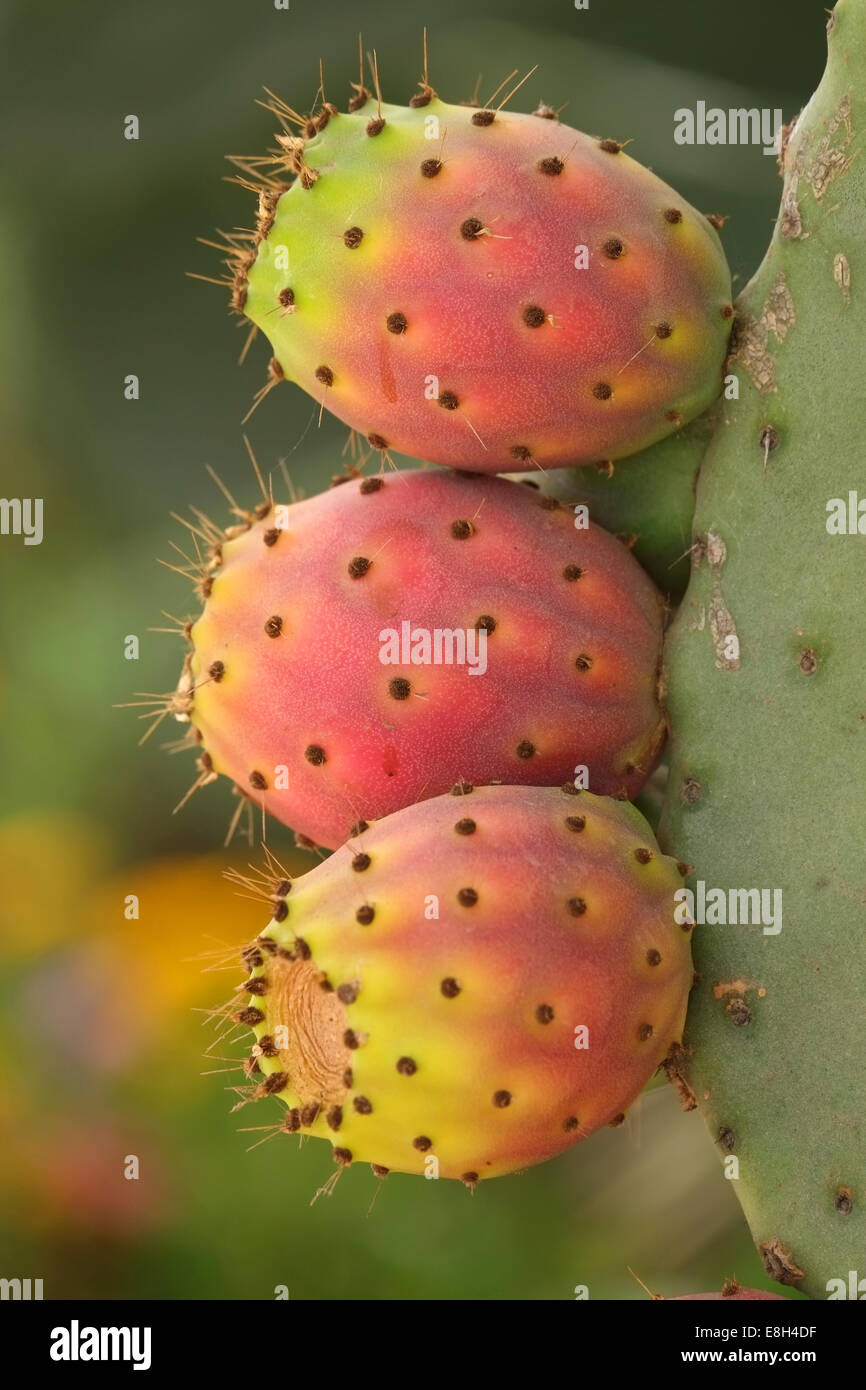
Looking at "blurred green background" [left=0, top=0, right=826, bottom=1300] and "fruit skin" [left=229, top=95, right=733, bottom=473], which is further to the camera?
"blurred green background" [left=0, top=0, right=826, bottom=1300]

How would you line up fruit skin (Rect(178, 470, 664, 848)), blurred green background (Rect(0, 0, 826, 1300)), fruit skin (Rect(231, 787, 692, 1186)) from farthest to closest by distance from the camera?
blurred green background (Rect(0, 0, 826, 1300)), fruit skin (Rect(178, 470, 664, 848)), fruit skin (Rect(231, 787, 692, 1186))

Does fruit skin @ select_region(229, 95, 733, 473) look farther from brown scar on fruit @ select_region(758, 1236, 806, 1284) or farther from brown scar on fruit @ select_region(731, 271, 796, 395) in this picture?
brown scar on fruit @ select_region(758, 1236, 806, 1284)

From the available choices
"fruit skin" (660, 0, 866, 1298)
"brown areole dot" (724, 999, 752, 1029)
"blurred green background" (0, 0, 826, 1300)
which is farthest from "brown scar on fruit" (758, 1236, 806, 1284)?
"blurred green background" (0, 0, 826, 1300)

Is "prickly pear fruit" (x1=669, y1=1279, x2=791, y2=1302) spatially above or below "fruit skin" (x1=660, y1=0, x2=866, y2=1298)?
below

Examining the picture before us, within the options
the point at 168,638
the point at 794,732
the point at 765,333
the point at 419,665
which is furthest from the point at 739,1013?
the point at 168,638

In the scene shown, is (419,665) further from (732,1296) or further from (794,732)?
(732,1296)

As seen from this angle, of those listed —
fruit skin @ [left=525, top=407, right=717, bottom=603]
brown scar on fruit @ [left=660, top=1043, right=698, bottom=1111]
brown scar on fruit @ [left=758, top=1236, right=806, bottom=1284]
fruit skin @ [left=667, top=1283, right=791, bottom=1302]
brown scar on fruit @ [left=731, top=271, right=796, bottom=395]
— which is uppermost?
brown scar on fruit @ [left=731, top=271, right=796, bottom=395]
